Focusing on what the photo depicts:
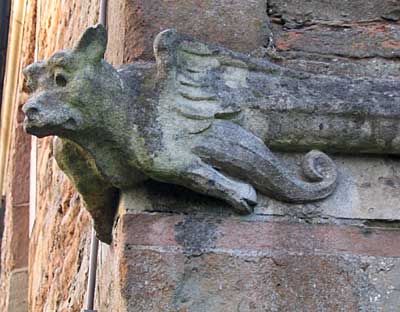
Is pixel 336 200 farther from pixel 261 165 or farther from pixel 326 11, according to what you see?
Answer: pixel 326 11

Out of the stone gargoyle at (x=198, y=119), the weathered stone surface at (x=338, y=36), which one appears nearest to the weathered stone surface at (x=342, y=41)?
the weathered stone surface at (x=338, y=36)

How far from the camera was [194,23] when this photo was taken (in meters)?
2.90

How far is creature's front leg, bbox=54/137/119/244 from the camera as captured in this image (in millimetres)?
2779

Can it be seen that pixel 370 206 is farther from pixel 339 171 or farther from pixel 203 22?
pixel 203 22

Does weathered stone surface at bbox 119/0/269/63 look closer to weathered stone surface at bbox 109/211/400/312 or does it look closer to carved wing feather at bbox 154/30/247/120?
carved wing feather at bbox 154/30/247/120

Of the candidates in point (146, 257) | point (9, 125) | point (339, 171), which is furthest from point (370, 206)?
point (9, 125)

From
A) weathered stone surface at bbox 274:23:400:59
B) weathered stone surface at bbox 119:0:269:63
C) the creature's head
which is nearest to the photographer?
the creature's head

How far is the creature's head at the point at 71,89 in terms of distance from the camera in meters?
2.65

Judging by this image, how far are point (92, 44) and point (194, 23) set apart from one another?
0.29 m

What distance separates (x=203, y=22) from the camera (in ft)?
9.52

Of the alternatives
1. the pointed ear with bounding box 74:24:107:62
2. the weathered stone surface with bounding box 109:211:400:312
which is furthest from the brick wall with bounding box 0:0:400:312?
the pointed ear with bounding box 74:24:107:62

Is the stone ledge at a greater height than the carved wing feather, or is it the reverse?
the carved wing feather

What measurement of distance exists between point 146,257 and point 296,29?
2.15 ft

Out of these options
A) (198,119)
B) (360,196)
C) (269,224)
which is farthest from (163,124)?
(360,196)
